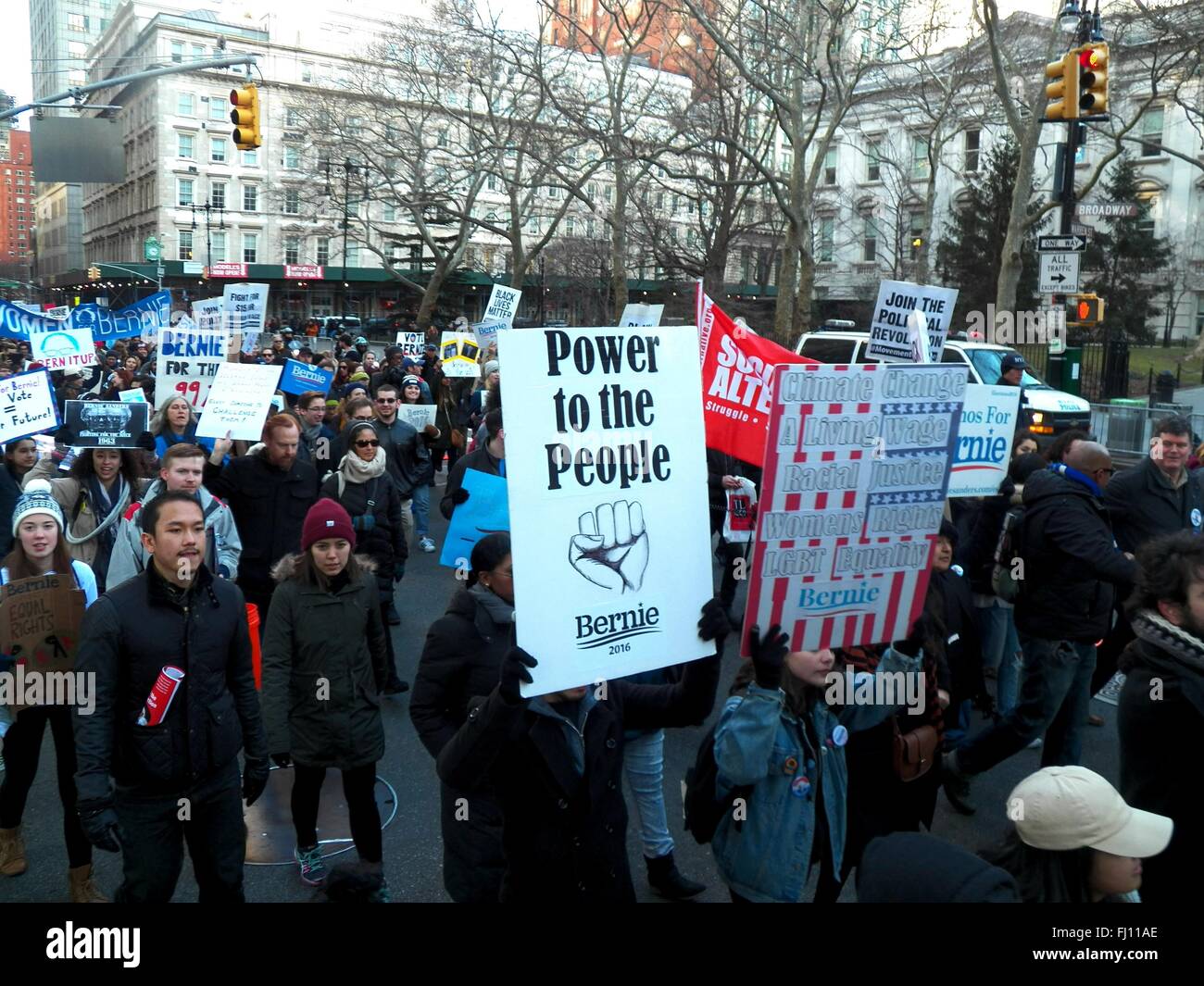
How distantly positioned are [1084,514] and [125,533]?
14.9 ft

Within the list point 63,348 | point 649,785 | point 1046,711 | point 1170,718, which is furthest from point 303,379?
point 1170,718

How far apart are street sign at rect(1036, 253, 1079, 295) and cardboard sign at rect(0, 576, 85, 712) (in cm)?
1345

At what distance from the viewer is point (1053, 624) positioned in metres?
5.25

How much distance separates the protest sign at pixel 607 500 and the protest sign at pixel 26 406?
19.0ft

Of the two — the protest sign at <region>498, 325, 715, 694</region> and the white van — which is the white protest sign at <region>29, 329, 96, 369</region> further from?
the protest sign at <region>498, 325, 715, 694</region>

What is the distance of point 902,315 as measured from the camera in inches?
304

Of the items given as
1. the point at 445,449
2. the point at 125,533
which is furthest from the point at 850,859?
the point at 445,449

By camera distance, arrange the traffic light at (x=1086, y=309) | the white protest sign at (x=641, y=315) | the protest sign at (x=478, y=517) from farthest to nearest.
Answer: the traffic light at (x=1086, y=309), the white protest sign at (x=641, y=315), the protest sign at (x=478, y=517)

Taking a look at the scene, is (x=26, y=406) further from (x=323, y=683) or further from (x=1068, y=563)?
(x=1068, y=563)

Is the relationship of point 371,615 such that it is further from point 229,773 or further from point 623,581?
point 623,581

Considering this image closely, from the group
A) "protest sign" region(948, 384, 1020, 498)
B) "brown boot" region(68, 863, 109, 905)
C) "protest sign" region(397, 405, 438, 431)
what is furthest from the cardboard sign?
"protest sign" region(397, 405, 438, 431)

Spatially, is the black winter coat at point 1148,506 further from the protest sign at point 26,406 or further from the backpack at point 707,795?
the protest sign at point 26,406

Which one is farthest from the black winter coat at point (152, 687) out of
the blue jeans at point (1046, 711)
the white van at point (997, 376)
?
the white van at point (997, 376)

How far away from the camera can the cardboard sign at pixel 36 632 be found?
426 cm
